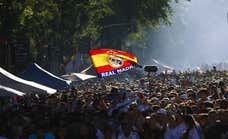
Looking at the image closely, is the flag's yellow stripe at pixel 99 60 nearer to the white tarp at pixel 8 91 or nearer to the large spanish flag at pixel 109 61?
the large spanish flag at pixel 109 61

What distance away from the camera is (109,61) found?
29.3 metres

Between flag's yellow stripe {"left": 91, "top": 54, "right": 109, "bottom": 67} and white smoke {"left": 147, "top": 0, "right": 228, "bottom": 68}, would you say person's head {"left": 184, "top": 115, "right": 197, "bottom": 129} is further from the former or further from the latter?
white smoke {"left": 147, "top": 0, "right": 228, "bottom": 68}

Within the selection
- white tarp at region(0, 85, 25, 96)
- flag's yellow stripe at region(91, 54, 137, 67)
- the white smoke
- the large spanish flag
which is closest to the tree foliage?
the large spanish flag

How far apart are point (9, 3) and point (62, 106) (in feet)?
77.4

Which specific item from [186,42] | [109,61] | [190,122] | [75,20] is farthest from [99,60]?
[186,42]

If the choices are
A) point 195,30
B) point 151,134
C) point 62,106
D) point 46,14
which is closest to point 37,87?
point 62,106

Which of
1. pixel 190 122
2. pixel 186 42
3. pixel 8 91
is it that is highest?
pixel 190 122

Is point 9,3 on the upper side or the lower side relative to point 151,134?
upper

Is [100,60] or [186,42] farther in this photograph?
[186,42]

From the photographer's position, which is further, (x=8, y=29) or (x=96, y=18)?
(x=96, y=18)

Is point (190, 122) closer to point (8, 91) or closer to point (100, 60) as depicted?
point (8, 91)

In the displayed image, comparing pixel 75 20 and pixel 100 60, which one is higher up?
pixel 75 20

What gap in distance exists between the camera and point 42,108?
19812 millimetres

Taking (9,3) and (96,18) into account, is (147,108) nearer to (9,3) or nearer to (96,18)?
(9,3)
